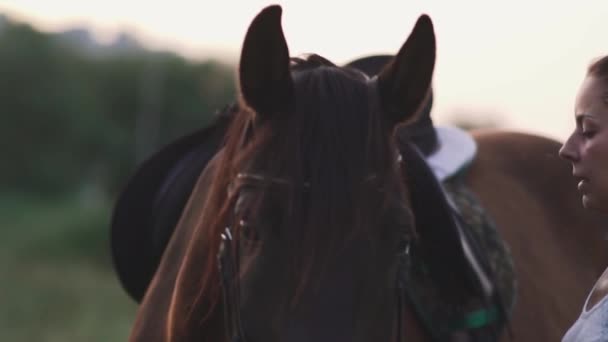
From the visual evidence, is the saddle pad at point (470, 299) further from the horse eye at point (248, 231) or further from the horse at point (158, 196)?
the horse eye at point (248, 231)

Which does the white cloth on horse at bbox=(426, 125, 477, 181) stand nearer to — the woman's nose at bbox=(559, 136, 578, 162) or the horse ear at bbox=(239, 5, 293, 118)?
the horse ear at bbox=(239, 5, 293, 118)

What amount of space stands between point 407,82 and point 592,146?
0.60m

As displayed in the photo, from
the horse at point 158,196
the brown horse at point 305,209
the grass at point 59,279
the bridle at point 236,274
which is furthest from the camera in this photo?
the grass at point 59,279

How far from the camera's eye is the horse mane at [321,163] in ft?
8.58

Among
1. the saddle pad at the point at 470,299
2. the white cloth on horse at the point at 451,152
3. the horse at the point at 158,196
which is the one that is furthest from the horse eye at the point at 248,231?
the white cloth on horse at the point at 451,152

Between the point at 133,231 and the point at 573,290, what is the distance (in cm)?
181

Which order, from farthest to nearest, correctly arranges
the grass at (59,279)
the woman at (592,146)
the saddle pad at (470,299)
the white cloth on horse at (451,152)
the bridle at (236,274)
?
the grass at (59,279)
the white cloth on horse at (451,152)
the saddle pad at (470,299)
the bridle at (236,274)
the woman at (592,146)

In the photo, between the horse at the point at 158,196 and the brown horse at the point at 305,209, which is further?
the horse at the point at 158,196

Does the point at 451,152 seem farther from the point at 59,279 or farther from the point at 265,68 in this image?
the point at 59,279

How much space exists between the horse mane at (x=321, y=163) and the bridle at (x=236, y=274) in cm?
3

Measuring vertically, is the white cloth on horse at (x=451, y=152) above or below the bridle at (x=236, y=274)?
below

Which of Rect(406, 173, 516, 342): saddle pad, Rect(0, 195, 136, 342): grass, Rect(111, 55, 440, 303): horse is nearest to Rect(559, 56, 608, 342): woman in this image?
Rect(406, 173, 516, 342): saddle pad

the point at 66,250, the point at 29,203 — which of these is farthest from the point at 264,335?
the point at 29,203

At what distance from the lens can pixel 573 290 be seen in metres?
4.74
